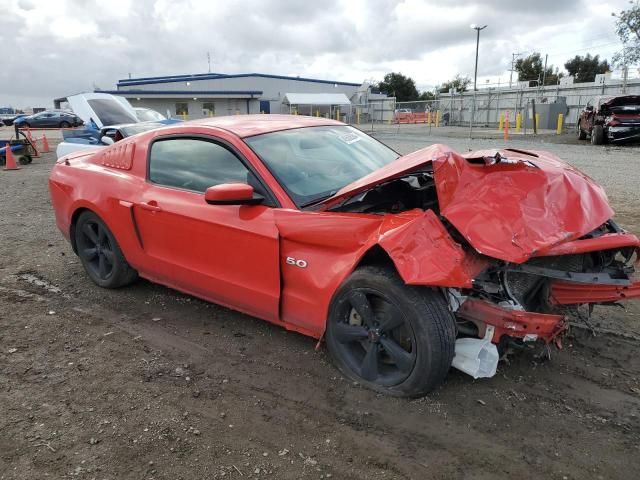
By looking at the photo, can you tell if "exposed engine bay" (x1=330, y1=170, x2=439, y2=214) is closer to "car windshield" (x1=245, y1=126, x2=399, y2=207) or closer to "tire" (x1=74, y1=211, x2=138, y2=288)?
"car windshield" (x1=245, y1=126, x2=399, y2=207)

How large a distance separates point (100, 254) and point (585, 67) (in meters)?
92.1

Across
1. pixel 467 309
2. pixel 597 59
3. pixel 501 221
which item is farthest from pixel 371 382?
pixel 597 59

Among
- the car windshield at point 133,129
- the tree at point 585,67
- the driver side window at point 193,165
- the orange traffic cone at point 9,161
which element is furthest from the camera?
the tree at point 585,67

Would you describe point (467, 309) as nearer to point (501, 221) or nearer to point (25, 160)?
point (501, 221)

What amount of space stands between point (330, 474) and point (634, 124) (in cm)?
1721

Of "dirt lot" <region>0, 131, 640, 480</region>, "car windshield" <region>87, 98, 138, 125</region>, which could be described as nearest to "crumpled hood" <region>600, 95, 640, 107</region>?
"car windshield" <region>87, 98, 138, 125</region>

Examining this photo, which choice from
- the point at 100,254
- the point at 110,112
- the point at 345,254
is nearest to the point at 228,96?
the point at 110,112

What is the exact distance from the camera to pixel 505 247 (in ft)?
8.20

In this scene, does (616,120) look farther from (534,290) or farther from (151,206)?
(151,206)

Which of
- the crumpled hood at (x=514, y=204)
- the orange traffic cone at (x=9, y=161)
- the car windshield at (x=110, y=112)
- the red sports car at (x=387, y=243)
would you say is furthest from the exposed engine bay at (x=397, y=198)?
the orange traffic cone at (x=9, y=161)

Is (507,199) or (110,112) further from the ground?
(110,112)

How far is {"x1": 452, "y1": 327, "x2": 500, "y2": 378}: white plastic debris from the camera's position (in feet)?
8.92

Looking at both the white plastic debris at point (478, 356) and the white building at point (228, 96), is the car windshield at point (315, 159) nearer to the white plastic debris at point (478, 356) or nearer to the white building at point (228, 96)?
the white plastic debris at point (478, 356)

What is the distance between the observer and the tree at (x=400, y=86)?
89181 mm
